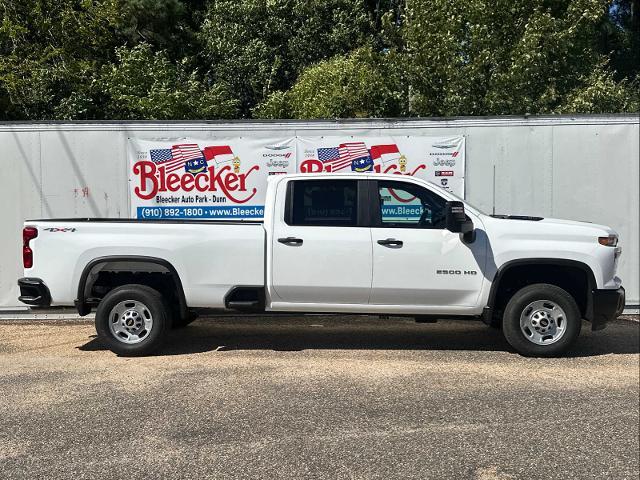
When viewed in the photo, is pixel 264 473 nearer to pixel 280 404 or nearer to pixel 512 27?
pixel 280 404

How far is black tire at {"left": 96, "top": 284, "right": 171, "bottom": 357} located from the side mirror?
3.10m

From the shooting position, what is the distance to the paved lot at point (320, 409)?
3.97 meters

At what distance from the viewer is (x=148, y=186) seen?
8.84 meters

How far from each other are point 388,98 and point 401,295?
8.44 m

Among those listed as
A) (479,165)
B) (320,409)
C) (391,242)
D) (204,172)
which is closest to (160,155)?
(204,172)

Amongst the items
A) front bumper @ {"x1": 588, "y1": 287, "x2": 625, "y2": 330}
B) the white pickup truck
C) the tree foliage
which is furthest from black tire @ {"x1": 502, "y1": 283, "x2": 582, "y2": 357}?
the tree foliage

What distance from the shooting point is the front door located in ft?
21.2

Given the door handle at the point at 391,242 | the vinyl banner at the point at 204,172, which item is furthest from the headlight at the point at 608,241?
the vinyl banner at the point at 204,172

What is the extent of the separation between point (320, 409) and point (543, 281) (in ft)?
→ 10.2

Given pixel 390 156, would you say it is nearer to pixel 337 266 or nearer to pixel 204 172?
pixel 204 172

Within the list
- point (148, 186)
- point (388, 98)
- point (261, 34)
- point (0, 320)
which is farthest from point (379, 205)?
point (261, 34)

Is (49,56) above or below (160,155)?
above

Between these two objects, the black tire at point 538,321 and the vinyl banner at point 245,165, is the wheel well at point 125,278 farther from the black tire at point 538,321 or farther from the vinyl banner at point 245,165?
the black tire at point 538,321

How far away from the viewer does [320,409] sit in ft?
16.3
